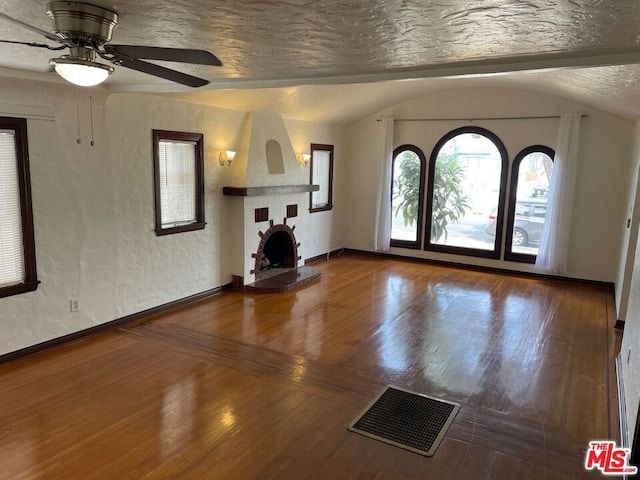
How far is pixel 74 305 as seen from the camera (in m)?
4.40

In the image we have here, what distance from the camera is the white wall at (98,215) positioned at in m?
4.00

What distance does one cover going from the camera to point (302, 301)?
19.2 feet

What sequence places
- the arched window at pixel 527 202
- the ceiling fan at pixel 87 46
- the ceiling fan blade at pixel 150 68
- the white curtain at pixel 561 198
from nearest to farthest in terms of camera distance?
the ceiling fan at pixel 87 46, the ceiling fan blade at pixel 150 68, the white curtain at pixel 561 198, the arched window at pixel 527 202

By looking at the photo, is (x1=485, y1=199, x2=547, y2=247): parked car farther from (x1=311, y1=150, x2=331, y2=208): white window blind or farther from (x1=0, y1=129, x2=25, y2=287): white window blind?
(x1=0, y1=129, x2=25, y2=287): white window blind

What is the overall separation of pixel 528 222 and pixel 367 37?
5.81 m

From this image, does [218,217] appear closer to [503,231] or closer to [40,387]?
[40,387]

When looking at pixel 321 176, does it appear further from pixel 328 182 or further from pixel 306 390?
pixel 306 390

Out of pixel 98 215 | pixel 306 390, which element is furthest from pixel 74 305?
pixel 306 390

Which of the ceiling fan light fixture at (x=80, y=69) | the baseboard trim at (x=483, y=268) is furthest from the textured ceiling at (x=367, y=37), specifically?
the baseboard trim at (x=483, y=268)

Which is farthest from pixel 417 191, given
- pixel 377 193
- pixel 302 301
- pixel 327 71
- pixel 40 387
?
pixel 40 387

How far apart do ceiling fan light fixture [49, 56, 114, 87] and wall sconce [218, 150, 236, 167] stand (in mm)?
3706

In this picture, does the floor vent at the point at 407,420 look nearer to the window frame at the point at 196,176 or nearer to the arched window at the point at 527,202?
the window frame at the point at 196,176

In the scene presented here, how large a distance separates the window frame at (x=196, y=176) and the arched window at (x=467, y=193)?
415 cm

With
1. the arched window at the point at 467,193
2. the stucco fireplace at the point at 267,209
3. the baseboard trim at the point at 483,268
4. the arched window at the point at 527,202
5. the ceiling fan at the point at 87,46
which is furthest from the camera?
the arched window at the point at 467,193
